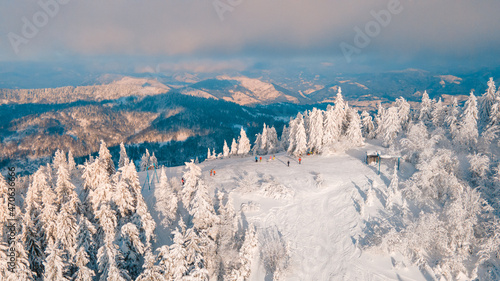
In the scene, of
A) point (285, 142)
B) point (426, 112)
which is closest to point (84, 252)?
point (285, 142)

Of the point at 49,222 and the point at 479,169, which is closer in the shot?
the point at 49,222

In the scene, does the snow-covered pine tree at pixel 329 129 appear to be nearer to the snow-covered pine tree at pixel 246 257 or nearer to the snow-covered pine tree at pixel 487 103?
Result: the snow-covered pine tree at pixel 487 103

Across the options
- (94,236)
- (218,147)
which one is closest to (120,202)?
(94,236)

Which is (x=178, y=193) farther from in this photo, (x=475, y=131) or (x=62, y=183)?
(x=475, y=131)

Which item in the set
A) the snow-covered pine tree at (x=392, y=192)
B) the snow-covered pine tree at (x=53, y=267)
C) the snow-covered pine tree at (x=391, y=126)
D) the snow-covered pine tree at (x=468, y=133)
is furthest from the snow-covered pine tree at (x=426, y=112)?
the snow-covered pine tree at (x=53, y=267)

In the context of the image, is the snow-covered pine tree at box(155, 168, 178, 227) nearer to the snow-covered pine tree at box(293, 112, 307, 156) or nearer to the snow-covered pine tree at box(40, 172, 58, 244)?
the snow-covered pine tree at box(40, 172, 58, 244)

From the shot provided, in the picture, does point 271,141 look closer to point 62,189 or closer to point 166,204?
point 166,204

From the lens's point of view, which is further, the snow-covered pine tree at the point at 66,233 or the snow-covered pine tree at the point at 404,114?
the snow-covered pine tree at the point at 404,114
